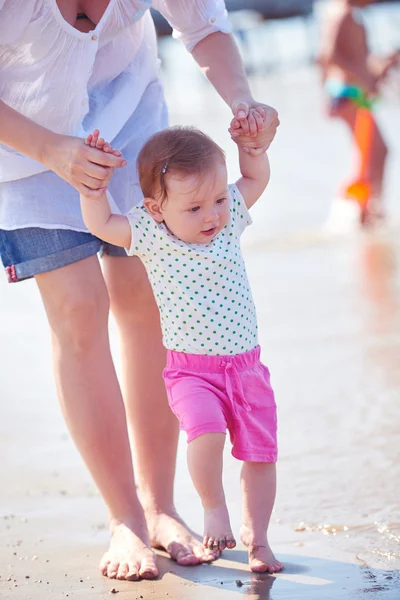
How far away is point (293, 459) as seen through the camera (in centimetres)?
321

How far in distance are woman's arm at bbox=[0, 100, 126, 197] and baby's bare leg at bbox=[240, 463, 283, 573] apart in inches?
28.7

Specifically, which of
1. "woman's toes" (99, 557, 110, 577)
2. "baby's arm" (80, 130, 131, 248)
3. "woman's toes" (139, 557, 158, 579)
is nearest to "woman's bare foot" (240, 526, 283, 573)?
"woman's toes" (139, 557, 158, 579)

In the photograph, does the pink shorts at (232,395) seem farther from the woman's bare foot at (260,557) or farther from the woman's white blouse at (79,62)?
the woman's white blouse at (79,62)

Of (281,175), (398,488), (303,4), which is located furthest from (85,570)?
(303,4)

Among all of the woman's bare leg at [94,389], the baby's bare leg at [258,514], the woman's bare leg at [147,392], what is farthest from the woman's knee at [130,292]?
the baby's bare leg at [258,514]

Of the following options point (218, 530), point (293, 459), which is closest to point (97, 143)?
point (218, 530)

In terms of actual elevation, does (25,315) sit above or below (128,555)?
above

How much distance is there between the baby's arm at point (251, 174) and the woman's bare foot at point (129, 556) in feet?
2.76

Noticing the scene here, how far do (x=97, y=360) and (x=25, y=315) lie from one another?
3.21m

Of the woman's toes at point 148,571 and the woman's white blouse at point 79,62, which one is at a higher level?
the woman's white blouse at point 79,62

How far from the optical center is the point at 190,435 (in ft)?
7.80

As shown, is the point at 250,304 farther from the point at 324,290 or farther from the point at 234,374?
the point at 324,290

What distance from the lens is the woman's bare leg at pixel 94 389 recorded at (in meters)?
2.58

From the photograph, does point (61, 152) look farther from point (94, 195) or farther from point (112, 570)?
point (112, 570)
